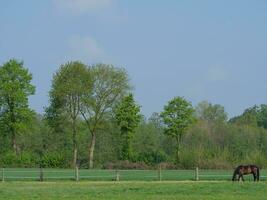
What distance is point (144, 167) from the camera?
6391 cm

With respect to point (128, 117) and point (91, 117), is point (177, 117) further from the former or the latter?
point (91, 117)

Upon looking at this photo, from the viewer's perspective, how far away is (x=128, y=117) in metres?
67.2

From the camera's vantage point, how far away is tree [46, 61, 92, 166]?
225 feet

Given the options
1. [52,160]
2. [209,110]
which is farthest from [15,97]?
[209,110]

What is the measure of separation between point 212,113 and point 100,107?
46828 millimetres

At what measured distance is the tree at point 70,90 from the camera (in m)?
68.4

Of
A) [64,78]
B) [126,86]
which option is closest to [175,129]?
[126,86]

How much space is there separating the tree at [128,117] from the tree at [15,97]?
31.7 feet

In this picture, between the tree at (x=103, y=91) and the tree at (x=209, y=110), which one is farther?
the tree at (x=209, y=110)

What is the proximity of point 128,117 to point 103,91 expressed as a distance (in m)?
4.64

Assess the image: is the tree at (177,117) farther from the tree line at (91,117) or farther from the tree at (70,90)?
the tree at (70,90)

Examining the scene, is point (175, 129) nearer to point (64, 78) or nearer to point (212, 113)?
point (64, 78)

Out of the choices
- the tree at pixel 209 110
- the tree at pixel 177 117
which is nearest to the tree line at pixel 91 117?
the tree at pixel 177 117

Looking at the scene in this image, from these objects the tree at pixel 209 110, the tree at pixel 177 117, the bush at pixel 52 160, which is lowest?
the bush at pixel 52 160
